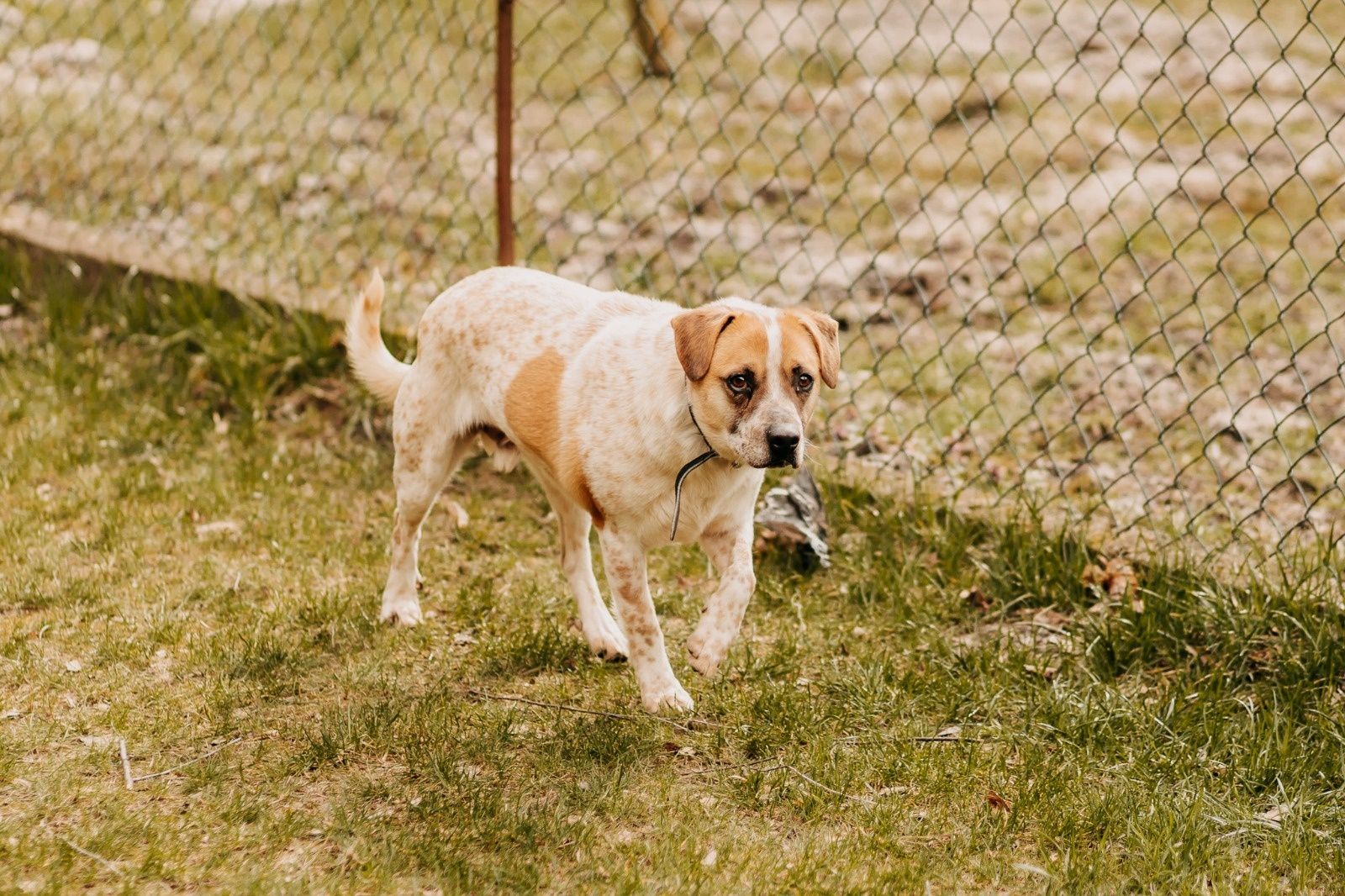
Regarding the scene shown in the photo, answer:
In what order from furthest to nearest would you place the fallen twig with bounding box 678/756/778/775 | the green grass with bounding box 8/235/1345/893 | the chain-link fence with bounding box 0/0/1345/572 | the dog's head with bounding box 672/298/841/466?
the chain-link fence with bounding box 0/0/1345/572, the fallen twig with bounding box 678/756/778/775, the dog's head with bounding box 672/298/841/466, the green grass with bounding box 8/235/1345/893

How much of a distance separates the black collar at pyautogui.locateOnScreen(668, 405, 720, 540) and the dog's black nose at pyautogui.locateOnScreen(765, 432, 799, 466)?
0.21 m

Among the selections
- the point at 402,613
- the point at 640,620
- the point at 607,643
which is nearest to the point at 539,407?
the point at 640,620

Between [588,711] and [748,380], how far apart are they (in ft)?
3.48

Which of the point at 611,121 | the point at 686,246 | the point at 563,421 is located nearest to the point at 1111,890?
the point at 563,421

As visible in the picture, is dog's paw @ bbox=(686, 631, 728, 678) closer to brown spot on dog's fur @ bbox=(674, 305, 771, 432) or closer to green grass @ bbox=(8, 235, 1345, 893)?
green grass @ bbox=(8, 235, 1345, 893)

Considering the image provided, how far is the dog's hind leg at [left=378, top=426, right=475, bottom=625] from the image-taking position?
165 inches

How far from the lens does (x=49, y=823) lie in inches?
123

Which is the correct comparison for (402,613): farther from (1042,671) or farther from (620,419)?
(1042,671)

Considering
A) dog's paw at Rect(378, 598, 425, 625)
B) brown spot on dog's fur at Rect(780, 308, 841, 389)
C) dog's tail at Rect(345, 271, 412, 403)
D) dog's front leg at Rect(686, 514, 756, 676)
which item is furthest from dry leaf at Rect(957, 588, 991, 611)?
dog's tail at Rect(345, 271, 412, 403)

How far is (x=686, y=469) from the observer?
11.5 ft

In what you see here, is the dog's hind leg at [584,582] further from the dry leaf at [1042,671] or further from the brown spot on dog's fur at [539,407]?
the dry leaf at [1042,671]

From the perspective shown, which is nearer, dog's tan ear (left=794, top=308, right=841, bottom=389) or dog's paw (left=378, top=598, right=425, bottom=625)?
dog's tan ear (left=794, top=308, right=841, bottom=389)

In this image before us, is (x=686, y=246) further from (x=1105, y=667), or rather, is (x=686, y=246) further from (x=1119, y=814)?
(x=1119, y=814)

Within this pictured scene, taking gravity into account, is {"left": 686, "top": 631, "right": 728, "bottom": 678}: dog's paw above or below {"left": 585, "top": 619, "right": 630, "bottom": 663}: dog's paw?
above
